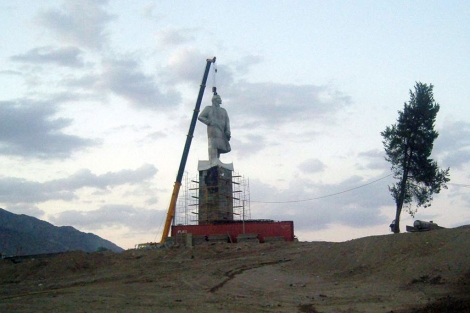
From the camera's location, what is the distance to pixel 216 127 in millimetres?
49875

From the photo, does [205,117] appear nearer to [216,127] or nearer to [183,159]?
[216,127]

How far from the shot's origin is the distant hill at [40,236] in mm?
98812

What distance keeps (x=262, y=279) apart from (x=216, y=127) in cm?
2760

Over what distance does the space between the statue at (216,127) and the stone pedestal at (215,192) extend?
50.3 inches

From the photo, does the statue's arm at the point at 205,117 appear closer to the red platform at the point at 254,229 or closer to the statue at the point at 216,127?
the statue at the point at 216,127

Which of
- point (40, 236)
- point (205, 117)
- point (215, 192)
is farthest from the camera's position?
point (40, 236)

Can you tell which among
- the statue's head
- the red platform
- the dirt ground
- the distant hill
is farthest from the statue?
the distant hill

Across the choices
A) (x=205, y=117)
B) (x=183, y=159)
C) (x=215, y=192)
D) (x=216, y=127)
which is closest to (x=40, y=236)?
(x=183, y=159)

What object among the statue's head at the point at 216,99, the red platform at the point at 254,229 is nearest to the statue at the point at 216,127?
the statue's head at the point at 216,99

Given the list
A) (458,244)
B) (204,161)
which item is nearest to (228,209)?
(204,161)

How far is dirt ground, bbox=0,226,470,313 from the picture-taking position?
1675 cm

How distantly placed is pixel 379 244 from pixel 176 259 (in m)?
13.3

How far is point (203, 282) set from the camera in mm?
23172

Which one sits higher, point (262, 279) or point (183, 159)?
point (183, 159)
